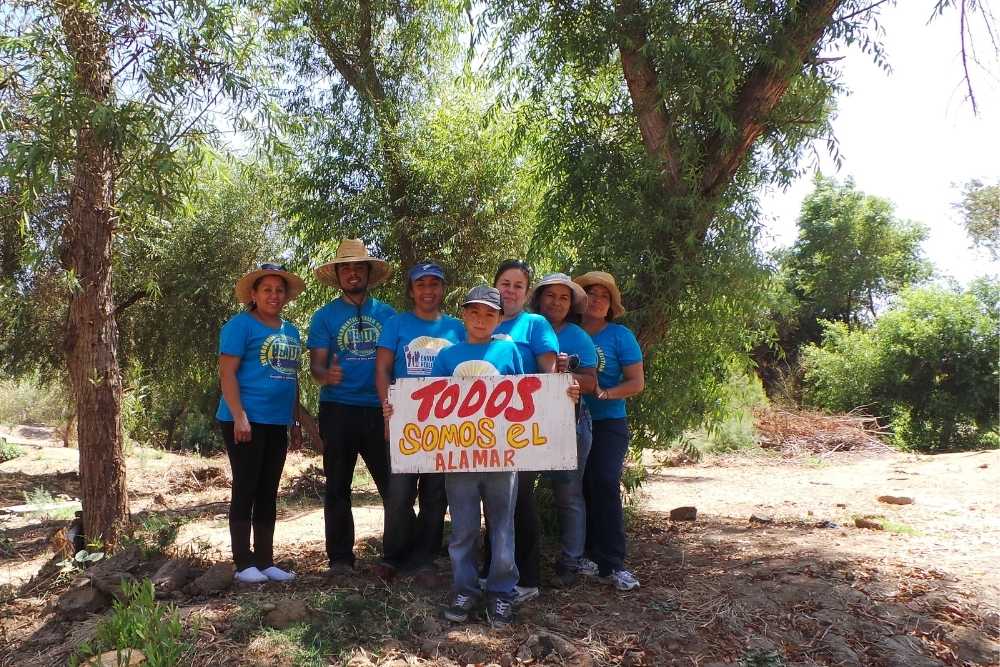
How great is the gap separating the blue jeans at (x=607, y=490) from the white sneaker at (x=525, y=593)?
55 cm

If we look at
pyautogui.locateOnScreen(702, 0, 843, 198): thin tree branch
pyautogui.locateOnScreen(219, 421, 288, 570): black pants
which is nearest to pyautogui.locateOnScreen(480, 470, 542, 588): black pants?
pyautogui.locateOnScreen(219, 421, 288, 570): black pants

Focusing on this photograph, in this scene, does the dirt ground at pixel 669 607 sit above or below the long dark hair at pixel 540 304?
below

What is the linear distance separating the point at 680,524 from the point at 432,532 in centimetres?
293

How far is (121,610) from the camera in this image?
3.83m

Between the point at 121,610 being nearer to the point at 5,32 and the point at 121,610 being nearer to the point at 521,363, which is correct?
the point at 521,363

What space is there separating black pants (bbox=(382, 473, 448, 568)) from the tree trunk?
2376 millimetres

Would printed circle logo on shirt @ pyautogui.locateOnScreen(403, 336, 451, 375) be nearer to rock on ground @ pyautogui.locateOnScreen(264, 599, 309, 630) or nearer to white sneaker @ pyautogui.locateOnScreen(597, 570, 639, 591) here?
rock on ground @ pyautogui.locateOnScreen(264, 599, 309, 630)

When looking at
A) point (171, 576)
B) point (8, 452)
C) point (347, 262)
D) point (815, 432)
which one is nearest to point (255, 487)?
point (171, 576)

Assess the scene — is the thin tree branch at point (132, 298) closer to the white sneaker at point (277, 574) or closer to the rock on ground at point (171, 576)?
the rock on ground at point (171, 576)

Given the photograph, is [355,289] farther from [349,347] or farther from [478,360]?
[478,360]

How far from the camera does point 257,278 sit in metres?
4.78

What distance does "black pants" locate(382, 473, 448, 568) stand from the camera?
14.9 feet

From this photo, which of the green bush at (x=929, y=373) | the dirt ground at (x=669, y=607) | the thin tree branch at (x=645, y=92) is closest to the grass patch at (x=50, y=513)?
the dirt ground at (x=669, y=607)

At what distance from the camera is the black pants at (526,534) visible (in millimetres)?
4246
